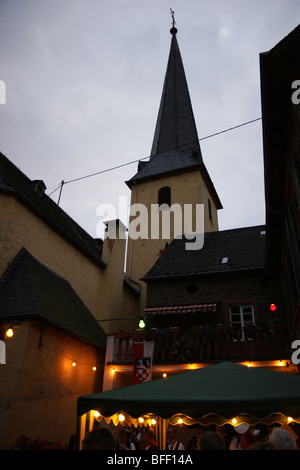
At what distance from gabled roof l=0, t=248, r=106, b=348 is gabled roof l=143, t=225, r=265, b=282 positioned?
11.9 feet

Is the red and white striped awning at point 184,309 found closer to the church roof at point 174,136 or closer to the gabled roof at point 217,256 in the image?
the gabled roof at point 217,256

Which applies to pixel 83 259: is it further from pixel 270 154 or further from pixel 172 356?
pixel 270 154

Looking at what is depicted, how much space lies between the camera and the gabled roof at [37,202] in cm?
1296

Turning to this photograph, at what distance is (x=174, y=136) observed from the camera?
29.8 m

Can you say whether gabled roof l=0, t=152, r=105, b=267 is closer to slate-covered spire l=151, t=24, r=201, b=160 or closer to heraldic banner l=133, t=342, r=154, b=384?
heraldic banner l=133, t=342, r=154, b=384

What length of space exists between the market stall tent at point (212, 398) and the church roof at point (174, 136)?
18.8 meters

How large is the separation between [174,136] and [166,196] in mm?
7268

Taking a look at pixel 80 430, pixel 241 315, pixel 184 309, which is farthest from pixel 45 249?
pixel 80 430

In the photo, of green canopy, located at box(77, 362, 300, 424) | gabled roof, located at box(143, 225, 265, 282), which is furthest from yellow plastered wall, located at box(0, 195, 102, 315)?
green canopy, located at box(77, 362, 300, 424)

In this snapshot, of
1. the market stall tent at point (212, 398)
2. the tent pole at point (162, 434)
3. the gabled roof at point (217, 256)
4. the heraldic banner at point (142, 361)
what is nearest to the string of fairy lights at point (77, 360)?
the heraldic banner at point (142, 361)

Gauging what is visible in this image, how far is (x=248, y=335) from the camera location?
1156 cm

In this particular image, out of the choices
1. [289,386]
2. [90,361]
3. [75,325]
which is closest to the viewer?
[289,386]

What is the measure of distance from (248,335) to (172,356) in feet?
8.62
